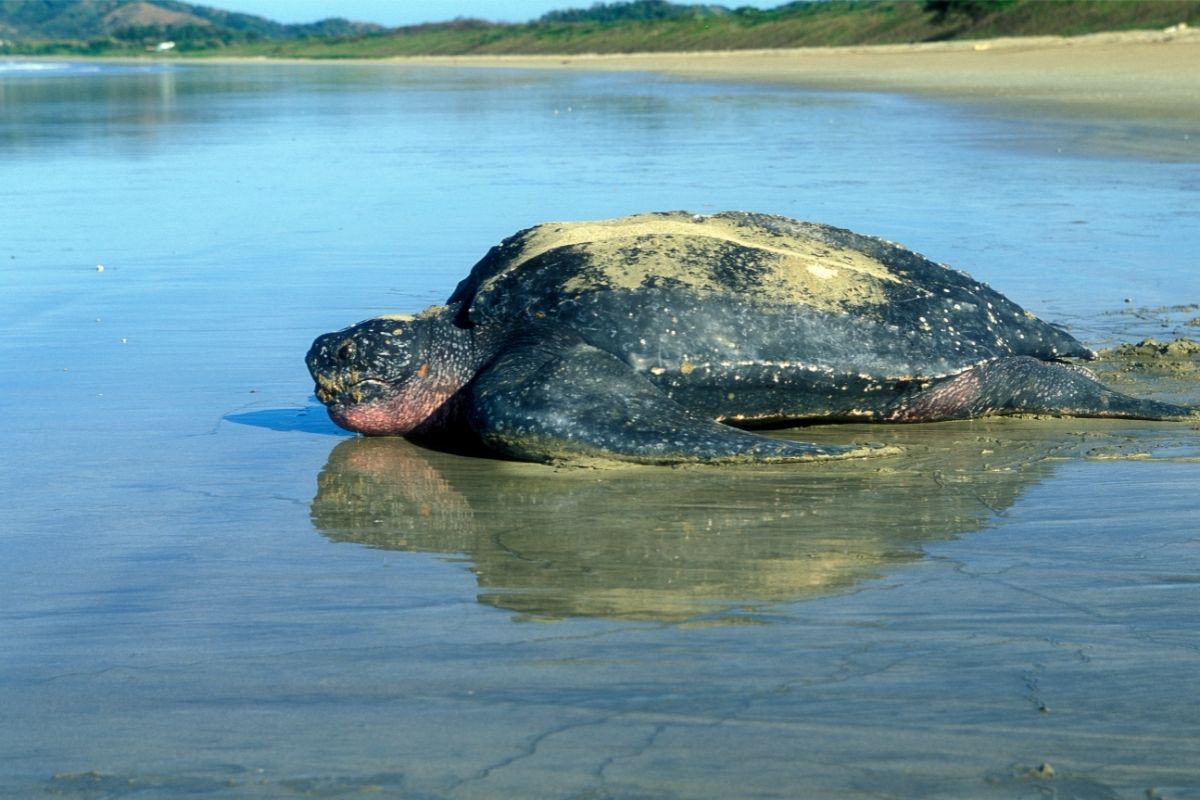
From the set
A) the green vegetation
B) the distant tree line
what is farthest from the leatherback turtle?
the distant tree line

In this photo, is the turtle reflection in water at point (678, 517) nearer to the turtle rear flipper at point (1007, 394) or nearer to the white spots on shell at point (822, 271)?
the turtle rear flipper at point (1007, 394)

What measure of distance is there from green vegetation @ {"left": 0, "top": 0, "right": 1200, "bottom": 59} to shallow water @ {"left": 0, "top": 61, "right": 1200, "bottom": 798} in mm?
35167

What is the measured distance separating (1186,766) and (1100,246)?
7.32 metres

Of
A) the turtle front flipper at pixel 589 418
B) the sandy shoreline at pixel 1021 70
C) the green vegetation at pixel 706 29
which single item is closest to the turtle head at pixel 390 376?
the turtle front flipper at pixel 589 418

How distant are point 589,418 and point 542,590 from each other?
1485 mm

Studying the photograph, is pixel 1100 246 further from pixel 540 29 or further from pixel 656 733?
pixel 540 29

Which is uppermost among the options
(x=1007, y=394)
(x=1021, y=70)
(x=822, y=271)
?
(x=1021, y=70)

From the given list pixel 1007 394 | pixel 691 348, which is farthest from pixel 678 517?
pixel 1007 394

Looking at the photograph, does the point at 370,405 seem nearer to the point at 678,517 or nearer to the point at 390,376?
the point at 390,376

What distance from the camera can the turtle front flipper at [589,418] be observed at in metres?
4.92

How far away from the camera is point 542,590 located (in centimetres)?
364

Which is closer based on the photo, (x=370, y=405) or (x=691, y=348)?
(x=691, y=348)

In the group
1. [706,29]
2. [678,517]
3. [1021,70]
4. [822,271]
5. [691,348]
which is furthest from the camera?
[706,29]

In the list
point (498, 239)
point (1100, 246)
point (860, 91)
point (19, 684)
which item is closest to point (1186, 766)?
point (19, 684)
